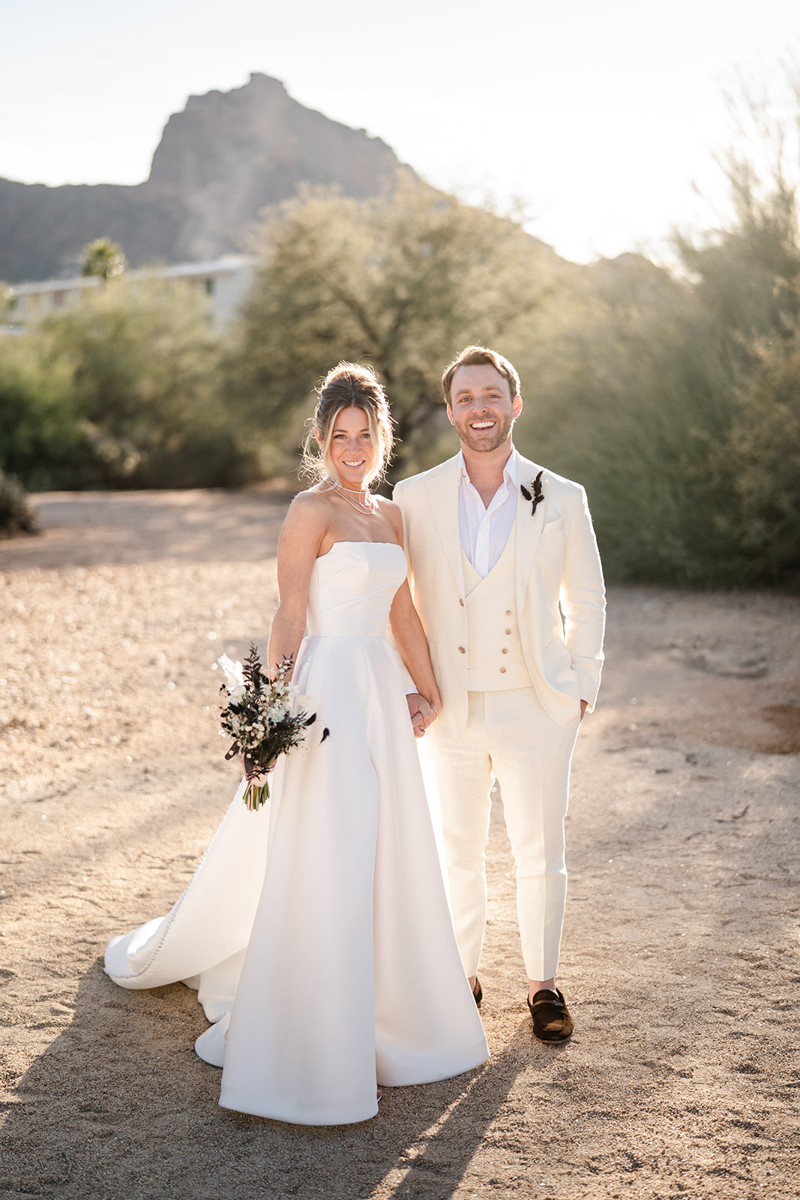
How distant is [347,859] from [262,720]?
492 millimetres

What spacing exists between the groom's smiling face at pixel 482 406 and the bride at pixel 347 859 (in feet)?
0.82

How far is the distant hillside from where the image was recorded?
9394cm

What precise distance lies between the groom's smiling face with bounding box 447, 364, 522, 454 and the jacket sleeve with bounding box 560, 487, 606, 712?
1.16 feet

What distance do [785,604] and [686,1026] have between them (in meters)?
8.26

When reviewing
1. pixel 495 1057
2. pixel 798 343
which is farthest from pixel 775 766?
Answer: pixel 798 343

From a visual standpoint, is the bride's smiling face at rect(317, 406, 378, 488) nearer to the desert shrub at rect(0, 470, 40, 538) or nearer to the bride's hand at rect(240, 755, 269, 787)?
the bride's hand at rect(240, 755, 269, 787)

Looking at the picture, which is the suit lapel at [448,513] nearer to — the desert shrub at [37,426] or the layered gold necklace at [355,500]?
the layered gold necklace at [355,500]

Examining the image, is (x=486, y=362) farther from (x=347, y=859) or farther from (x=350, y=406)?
(x=347, y=859)

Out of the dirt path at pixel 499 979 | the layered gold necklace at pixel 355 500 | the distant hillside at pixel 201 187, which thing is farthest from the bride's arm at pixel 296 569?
the distant hillside at pixel 201 187

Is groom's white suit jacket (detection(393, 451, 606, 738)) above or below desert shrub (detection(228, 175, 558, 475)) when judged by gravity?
below

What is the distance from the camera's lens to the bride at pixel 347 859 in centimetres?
274

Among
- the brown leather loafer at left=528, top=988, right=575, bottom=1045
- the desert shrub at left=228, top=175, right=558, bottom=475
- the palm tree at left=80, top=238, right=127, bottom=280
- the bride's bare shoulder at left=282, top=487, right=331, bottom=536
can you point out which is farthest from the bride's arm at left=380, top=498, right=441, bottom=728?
the palm tree at left=80, top=238, right=127, bottom=280

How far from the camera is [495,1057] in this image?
310 centimetres

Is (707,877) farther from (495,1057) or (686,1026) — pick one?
(495,1057)
